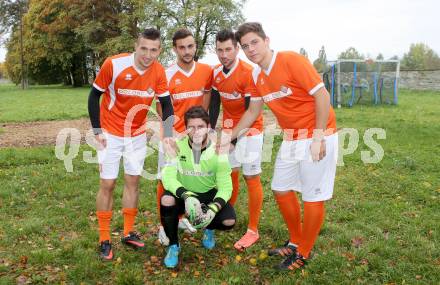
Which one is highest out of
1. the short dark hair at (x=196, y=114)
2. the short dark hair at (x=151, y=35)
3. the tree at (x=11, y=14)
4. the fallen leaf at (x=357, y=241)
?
the tree at (x=11, y=14)

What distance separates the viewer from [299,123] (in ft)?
14.7

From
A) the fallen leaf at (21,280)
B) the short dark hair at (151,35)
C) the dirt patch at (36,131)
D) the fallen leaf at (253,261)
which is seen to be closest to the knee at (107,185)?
the fallen leaf at (21,280)

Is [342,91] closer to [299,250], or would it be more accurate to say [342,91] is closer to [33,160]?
[33,160]

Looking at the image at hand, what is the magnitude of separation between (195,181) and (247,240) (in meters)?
1.18

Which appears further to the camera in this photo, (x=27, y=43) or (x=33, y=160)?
(x=27, y=43)

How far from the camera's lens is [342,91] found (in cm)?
2144

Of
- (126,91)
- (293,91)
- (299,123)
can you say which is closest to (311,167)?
(299,123)

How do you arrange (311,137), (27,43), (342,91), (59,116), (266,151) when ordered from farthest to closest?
(27,43) → (342,91) → (59,116) → (266,151) → (311,137)

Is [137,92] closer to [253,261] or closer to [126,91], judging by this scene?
[126,91]

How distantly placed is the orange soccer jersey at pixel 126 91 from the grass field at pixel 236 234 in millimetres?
1637

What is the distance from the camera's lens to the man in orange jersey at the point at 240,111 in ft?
17.2

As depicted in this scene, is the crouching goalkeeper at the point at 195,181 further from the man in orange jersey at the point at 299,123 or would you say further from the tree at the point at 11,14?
the tree at the point at 11,14

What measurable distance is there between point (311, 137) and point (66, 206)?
4483mm

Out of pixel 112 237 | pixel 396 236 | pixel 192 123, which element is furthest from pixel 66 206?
pixel 396 236
